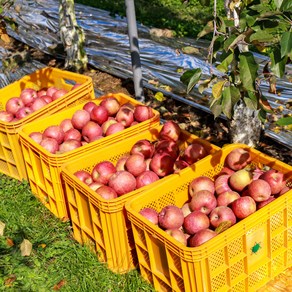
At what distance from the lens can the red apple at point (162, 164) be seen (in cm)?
371

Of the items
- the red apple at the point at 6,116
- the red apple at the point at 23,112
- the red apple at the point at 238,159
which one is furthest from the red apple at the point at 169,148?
the red apple at the point at 6,116

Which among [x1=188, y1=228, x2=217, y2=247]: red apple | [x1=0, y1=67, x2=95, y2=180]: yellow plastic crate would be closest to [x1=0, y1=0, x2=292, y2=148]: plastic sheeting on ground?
[x1=0, y1=67, x2=95, y2=180]: yellow plastic crate

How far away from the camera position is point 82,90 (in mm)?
4707

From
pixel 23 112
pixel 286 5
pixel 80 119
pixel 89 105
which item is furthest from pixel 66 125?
pixel 286 5

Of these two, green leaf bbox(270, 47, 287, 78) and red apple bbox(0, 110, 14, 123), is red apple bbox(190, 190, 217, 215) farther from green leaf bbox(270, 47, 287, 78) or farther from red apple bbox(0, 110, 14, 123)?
red apple bbox(0, 110, 14, 123)

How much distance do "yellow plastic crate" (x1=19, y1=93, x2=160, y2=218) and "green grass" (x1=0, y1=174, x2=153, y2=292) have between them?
0.11 m

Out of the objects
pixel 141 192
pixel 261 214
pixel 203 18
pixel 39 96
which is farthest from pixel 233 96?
pixel 203 18

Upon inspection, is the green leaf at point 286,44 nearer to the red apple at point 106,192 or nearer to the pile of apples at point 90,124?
the red apple at point 106,192

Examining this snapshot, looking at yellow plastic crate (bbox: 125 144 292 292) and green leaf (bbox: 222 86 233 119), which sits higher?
green leaf (bbox: 222 86 233 119)

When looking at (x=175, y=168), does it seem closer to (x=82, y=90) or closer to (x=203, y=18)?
(x=82, y=90)

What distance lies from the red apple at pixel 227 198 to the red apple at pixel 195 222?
0.50 ft

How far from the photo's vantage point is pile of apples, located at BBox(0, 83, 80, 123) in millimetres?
4711

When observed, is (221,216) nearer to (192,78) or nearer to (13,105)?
(192,78)

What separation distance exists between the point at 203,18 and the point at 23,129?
168 inches
